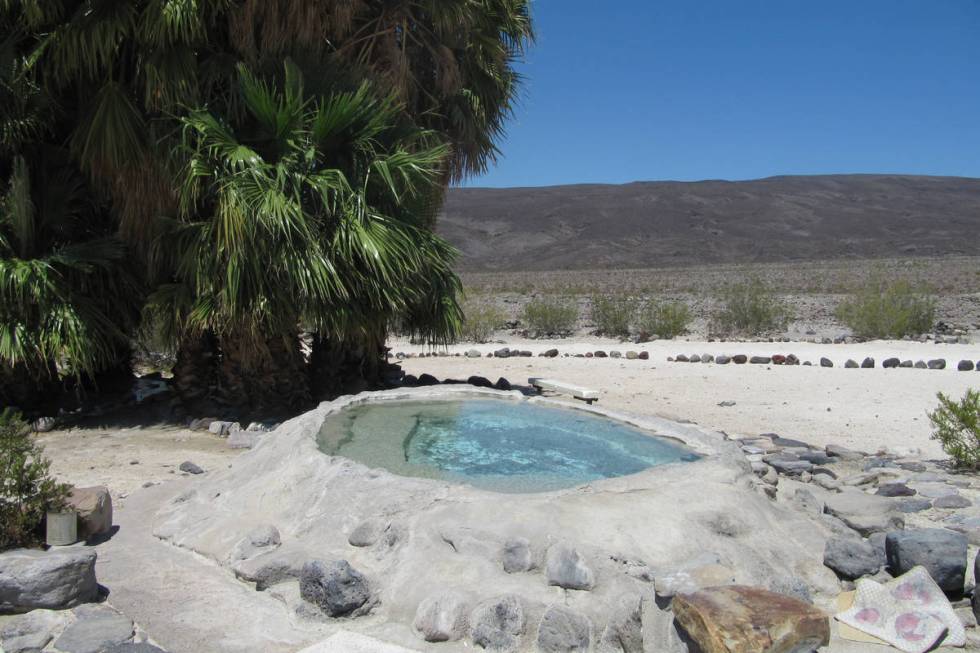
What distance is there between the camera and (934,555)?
165 inches

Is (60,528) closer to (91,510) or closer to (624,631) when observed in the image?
(91,510)

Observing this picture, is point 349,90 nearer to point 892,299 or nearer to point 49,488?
point 49,488

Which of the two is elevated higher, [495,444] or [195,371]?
[195,371]

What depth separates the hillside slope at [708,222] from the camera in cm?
7369

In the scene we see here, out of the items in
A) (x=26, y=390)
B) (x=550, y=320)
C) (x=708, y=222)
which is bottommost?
(x=26, y=390)

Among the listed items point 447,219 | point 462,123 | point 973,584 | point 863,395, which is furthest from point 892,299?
point 447,219

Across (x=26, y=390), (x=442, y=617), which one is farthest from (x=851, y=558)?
(x=26, y=390)

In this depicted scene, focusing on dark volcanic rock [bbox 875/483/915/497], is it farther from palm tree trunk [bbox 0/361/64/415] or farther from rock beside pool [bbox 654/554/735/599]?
palm tree trunk [bbox 0/361/64/415]

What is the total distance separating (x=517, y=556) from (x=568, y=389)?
5.45 metres

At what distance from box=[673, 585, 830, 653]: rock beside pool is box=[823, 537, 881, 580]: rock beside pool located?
0.84 metres

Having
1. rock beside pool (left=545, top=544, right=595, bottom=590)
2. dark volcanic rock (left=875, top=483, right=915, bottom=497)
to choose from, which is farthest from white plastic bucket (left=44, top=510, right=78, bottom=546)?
dark volcanic rock (left=875, top=483, right=915, bottom=497)

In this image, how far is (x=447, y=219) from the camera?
85.8 m

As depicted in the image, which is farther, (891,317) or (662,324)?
(662,324)

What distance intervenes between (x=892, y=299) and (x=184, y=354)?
15913mm
